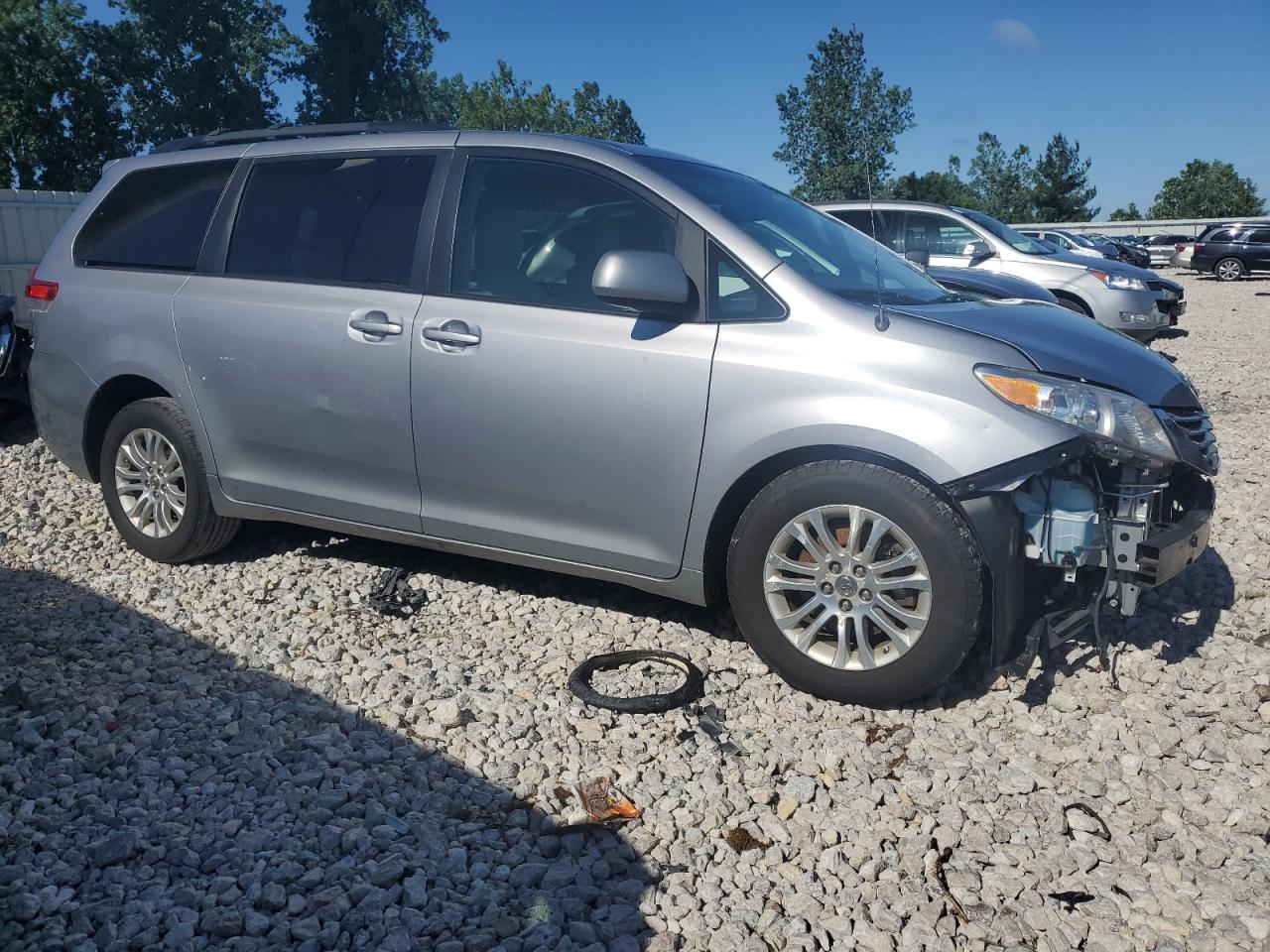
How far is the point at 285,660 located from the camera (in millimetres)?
4188

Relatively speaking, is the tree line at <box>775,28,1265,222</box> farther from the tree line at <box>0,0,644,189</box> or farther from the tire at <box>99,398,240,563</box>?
the tire at <box>99,398,240,563</box>

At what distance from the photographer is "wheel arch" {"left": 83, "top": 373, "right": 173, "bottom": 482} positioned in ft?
16.9

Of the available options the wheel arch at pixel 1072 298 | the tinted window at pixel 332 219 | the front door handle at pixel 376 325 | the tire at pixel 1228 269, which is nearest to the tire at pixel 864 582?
the front door handle at pixel 376 325

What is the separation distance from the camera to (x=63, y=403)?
534 centimetres

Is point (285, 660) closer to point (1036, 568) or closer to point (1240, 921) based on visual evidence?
point (1036, 568)

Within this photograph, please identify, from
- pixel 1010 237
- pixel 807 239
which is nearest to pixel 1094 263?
pixel 1010 237

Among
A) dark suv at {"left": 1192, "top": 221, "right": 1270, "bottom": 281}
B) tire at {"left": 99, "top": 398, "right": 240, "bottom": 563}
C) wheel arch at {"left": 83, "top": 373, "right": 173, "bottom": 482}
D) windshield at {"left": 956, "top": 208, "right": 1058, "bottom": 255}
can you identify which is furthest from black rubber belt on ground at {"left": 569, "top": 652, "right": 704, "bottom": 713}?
dark suv at {"left": 1192, "top": 221, "right": 1270, "bottom": 281}

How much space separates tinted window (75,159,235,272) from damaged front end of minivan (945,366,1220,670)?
369 cm

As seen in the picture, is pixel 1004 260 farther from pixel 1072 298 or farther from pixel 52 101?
pixel 52 101

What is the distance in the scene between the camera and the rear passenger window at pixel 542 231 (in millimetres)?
4086

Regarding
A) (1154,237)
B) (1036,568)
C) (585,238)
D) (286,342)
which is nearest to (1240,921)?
(1036,568)

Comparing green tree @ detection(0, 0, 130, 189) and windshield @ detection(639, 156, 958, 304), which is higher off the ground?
green tree @ detection(0, 0, 130, 189)

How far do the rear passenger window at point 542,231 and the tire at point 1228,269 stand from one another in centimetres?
3068

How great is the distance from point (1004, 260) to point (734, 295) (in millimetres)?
9388
